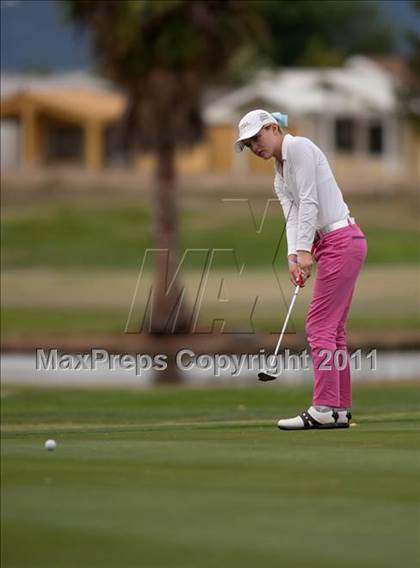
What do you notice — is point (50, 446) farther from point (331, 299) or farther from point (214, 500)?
point (331, 299)

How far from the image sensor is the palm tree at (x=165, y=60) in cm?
3600

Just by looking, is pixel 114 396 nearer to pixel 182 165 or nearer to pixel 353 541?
pixel 353 541

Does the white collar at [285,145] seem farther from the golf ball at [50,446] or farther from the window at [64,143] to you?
the window at [64,143]

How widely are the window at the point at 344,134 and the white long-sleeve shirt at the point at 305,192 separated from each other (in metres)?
67.4

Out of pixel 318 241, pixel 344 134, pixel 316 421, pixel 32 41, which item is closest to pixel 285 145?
pixel 318 241

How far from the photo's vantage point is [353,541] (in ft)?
22.7

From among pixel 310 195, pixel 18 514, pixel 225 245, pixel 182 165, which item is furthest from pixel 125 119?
pixel 182 165

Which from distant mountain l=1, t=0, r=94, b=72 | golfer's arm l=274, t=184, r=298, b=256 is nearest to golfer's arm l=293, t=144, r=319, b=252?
golfer's arm l=274, t=184, r=298, b=256

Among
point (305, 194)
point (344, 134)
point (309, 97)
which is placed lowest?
point (344, 134)

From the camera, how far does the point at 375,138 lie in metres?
77.9

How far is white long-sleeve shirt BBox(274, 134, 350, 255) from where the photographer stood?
32.1 feet

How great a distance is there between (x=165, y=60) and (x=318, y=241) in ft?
89.2

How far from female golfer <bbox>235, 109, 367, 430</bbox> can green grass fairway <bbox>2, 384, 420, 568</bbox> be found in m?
0.39

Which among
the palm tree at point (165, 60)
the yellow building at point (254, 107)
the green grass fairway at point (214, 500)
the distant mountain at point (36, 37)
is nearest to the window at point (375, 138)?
the yellow building at point (254, 107)
